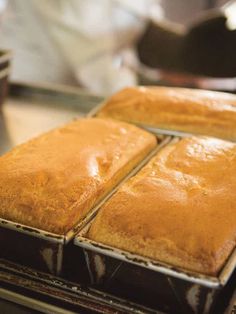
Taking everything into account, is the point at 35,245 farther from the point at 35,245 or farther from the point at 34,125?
the point at 34,125

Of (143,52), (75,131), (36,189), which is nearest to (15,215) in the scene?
(36,189)

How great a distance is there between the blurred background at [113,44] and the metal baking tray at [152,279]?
1918mm

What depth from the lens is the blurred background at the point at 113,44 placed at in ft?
9.55

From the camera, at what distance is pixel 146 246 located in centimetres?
109

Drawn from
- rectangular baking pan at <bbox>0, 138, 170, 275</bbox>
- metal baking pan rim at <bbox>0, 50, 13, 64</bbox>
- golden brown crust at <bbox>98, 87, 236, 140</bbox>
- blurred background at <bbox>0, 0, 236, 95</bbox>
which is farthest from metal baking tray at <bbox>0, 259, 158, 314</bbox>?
blurred background at <bbox>0, 0, 236, 95</bbox>

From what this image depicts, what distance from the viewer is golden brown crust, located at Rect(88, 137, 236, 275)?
1.07m

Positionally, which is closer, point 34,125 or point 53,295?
point 53,295

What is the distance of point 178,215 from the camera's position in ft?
3.75

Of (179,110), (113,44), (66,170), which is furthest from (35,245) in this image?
(113,44)

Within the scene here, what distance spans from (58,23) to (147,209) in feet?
7.93

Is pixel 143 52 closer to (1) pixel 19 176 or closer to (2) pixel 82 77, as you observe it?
(2) pixel 82 77

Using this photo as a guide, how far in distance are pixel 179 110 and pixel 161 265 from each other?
90cm

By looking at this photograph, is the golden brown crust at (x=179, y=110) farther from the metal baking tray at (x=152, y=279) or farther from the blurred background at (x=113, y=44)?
the blurred background at (x=113, y=44)

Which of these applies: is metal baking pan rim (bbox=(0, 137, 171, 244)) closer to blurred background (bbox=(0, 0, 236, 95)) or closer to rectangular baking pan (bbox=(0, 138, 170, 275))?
rectangular baking pan (bbox=(0, 138, 170, 275))
